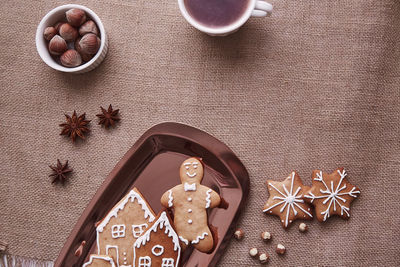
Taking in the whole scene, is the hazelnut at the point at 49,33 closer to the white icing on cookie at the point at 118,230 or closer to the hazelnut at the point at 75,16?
the hazelnut at the point at 75,16

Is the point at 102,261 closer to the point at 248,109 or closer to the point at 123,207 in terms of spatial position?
the point at 123,207

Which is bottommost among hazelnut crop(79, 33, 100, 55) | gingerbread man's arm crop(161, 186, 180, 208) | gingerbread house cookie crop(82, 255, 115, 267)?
gingerbread house cookie crop(82, 255, 115, 267)

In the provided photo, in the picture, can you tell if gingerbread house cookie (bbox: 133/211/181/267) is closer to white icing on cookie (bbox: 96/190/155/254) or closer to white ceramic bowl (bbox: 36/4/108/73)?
white icing on cookie (bbox: 96/190/155/254)

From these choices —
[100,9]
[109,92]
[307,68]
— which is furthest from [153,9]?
[307,68]

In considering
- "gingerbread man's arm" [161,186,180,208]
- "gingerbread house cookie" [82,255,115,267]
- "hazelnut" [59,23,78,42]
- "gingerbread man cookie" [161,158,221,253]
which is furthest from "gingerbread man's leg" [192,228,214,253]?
"hazelnut" [59,23,78,42]

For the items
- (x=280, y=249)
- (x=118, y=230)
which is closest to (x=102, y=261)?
(x=118, y=230)

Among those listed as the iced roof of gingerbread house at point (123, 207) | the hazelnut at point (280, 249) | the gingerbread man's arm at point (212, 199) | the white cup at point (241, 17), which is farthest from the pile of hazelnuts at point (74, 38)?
the hazelnut at point (280, 249)

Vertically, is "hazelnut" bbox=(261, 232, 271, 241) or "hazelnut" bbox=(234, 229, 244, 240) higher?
"hazelnut" bbox=(261, 232, 271, 241)
